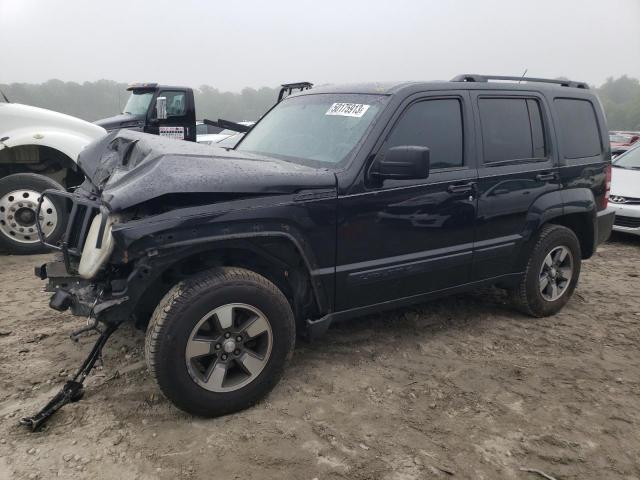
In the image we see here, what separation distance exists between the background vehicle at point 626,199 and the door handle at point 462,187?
4639 mm

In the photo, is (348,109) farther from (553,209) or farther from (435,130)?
(553,209)

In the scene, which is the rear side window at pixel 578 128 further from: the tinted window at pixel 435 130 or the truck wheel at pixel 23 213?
the truck wheel at pixel 23 213

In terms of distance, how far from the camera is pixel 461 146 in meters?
3.67

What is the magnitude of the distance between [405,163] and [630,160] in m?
7.04

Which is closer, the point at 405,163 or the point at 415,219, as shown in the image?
the point at 405,163

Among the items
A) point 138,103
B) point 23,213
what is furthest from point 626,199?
point 138,103

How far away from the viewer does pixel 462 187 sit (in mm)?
3586

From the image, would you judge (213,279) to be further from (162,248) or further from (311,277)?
(311,277)

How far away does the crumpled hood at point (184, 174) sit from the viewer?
259 cm

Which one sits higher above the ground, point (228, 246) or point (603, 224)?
point (228, 246)

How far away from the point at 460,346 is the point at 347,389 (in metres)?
1.12

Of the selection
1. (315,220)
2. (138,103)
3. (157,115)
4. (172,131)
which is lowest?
(315,220)

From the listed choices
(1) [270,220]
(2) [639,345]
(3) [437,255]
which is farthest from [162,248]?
(2) [639,345]

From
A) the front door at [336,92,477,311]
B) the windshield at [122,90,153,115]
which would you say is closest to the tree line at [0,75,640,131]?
the windshield at [122,90,153,115]
